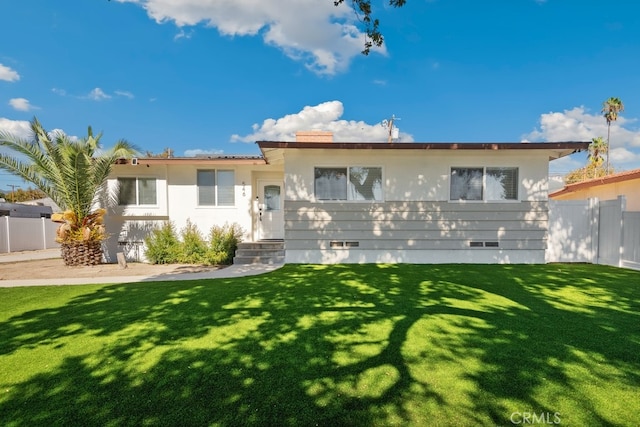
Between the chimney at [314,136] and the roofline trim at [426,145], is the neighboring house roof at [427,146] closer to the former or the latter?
the roofline trim at [426,145]

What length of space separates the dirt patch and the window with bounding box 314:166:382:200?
13.9 ft

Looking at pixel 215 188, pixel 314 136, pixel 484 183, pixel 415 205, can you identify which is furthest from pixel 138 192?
pixel 484 183

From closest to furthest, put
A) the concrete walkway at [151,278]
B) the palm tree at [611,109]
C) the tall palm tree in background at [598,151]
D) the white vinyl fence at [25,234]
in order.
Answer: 1. the concrete walkway at [151,278]
2. the white vinyl fence at [25,234]
3. the palm tree at [611,109]
4. the tall palm tree in background at [598,151]

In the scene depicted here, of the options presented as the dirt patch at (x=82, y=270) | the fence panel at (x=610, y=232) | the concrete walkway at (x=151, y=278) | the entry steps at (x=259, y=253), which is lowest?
the dirt patch at (x=82, y=270)

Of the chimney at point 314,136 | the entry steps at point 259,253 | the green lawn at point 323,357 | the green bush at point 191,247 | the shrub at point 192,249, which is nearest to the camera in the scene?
the green lawn at point 323,357

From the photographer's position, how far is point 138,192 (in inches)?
428

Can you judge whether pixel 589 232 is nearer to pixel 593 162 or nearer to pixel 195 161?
pixel 195 161

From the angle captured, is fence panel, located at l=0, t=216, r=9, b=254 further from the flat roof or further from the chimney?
the chimney

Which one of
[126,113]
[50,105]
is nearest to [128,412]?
[50,105]

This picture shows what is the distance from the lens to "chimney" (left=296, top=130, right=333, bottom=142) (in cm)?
1030

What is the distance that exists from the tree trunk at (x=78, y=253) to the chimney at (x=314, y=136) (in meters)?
7.77

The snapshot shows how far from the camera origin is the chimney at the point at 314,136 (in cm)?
1030

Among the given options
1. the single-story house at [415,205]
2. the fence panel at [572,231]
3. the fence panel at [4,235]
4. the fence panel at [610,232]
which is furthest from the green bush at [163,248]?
the fence panel at [610,232]

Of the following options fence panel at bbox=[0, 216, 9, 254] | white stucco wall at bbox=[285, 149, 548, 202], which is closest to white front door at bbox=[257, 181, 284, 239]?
white stucco wall at bbox=[285, 149, 548, 202]
